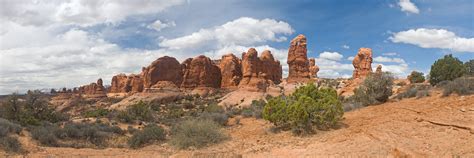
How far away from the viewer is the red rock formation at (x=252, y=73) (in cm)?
6015

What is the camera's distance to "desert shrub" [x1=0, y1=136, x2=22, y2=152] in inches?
599

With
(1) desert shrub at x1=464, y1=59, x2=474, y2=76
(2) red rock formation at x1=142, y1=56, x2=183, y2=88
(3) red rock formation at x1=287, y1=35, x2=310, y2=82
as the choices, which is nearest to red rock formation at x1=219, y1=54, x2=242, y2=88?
(2) red rock formation at x1=142, y1=56, x2=183, y2=88

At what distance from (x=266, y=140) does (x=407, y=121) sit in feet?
18.0

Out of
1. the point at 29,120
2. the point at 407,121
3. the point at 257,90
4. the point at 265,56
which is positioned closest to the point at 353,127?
the point at 407,121

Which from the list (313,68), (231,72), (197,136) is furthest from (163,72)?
(197,136)

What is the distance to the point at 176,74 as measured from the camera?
7625 cm

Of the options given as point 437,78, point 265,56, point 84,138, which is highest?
point 265,56

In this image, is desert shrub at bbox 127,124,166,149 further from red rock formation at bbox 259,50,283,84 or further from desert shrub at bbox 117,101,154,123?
red rock formation at bbox 259,50,283,84

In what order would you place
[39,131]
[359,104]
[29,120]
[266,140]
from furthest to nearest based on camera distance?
[359,104]
[29,120]
[39,131]
[266,140]

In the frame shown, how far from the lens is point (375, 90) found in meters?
25.6

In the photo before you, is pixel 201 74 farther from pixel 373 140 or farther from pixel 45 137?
pixel 373 140

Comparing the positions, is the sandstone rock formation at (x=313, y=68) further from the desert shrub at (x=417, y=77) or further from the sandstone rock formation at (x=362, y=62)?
the desert shrub at (x=417, y=77)

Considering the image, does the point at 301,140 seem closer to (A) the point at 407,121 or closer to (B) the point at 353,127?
(B) the point at 353,127

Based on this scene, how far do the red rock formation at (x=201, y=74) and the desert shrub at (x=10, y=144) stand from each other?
57.6 metres
